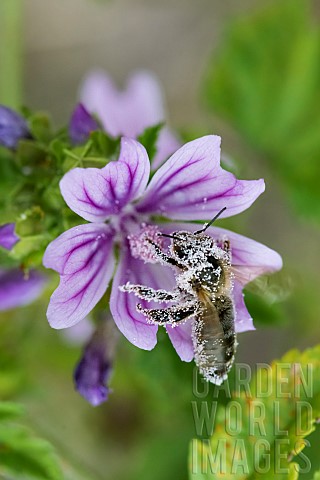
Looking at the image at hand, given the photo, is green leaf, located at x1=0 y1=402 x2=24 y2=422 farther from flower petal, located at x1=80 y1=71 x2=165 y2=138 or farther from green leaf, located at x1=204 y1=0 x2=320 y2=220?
green leaf, located at x1=204 y1=0 x2=320 y2=220

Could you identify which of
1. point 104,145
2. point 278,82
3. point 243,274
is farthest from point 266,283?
point 278,82

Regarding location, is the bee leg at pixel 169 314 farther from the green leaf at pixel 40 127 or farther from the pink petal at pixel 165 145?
the pink petal at pixel 165 145

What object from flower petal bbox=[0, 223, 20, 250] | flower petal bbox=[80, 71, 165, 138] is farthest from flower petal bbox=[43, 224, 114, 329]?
flower petal bbox=[80, 71, 165, 138]

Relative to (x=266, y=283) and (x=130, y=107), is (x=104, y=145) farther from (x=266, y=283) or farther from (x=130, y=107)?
(x=130, y=107)

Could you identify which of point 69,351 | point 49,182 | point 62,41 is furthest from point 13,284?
point 62,41

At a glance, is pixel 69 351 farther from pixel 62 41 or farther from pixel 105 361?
pixel 62 41

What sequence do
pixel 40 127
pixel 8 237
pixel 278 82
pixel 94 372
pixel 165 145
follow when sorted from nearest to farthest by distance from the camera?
1. pixel 8 237
2. pixel 94 372
3. pixel 40 127
4. pixel 165 145
5. pixel 278 82

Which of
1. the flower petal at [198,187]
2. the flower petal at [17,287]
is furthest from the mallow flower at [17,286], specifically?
the flower petal at [198,187]
